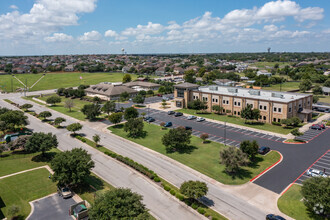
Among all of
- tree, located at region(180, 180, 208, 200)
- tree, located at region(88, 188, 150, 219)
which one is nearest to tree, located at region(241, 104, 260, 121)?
tree, located at region(180, 180, 208, 200)

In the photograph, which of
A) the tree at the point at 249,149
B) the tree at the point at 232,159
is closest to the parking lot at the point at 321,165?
the tree at the point at 249,149

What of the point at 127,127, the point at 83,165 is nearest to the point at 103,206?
the point at 83,165

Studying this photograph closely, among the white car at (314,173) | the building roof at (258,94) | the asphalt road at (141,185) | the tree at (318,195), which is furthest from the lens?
the building roof at (258,94)

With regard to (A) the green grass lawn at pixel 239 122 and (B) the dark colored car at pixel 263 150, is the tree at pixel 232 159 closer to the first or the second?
(B) the dark colored car at pixel 263 150

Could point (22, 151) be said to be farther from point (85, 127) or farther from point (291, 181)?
point (291, 181)

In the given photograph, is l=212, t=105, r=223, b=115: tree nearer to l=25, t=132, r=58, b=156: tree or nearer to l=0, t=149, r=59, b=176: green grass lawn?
l=0, t=149, r=59, b=176: green grass lawn

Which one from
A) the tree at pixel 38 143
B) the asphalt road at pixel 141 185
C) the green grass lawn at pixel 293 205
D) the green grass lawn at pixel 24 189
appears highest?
the tree at pixel 38 143
